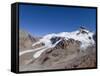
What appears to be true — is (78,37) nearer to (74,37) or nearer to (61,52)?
(74,37)

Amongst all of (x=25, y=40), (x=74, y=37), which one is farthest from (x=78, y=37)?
(x=25, y=40)

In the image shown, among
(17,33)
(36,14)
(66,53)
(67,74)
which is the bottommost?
(67,74)

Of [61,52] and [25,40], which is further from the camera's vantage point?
[61,52]

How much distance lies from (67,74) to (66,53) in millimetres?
227

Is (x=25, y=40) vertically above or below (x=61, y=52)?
above

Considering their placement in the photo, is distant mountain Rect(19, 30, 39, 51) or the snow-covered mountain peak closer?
distant mountain Rect(19, 30, 39, 51)

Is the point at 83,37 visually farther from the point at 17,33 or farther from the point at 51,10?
the point at 17,33

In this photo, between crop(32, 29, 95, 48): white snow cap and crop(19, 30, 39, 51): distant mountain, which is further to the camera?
crop(32, 29, 95, 48): white snow cap

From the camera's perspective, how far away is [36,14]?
2.96 meters

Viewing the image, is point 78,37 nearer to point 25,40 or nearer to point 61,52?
point 61,52

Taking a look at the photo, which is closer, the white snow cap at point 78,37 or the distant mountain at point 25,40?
the distant mountain at point 25,40

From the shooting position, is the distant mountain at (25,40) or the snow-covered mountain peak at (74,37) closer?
the distant mountain at (25,40)

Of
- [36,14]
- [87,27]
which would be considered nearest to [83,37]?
[87,27]

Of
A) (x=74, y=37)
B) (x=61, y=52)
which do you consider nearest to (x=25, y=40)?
(x=61, y=52)
